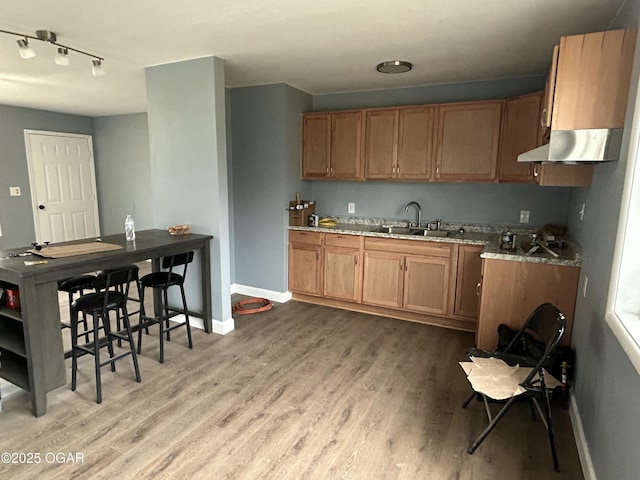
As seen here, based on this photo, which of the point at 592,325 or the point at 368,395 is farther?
the point at 368,395

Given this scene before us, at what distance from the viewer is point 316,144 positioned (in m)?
4.41

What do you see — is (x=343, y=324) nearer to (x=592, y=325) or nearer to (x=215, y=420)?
(x=215, y=420)

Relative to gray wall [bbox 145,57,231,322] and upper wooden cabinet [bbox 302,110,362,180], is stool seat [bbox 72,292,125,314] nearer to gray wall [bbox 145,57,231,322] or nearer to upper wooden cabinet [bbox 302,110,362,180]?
gray wall [bbox 145,57,231,322]

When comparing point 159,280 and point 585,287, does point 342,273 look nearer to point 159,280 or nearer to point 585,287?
point 159,280

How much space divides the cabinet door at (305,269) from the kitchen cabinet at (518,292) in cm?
186

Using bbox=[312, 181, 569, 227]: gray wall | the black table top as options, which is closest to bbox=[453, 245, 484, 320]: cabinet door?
bbox=[312, 181, 569, 227]: gray wall

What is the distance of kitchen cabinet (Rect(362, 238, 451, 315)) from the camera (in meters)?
3.68

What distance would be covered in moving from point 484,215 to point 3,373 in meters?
4.20

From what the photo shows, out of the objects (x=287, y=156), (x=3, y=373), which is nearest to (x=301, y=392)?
(x=3, y=373)

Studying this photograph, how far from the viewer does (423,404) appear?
97.3 inches

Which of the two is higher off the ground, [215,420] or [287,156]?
[287,156]

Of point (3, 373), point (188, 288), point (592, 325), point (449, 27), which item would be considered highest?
point (449, 27)

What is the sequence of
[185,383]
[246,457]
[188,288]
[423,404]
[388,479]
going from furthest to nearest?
[188,288] < [185,383] < [423,404] < [246,457] < [388,479]

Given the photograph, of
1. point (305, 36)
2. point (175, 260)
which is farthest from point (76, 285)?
point (305, 36)
